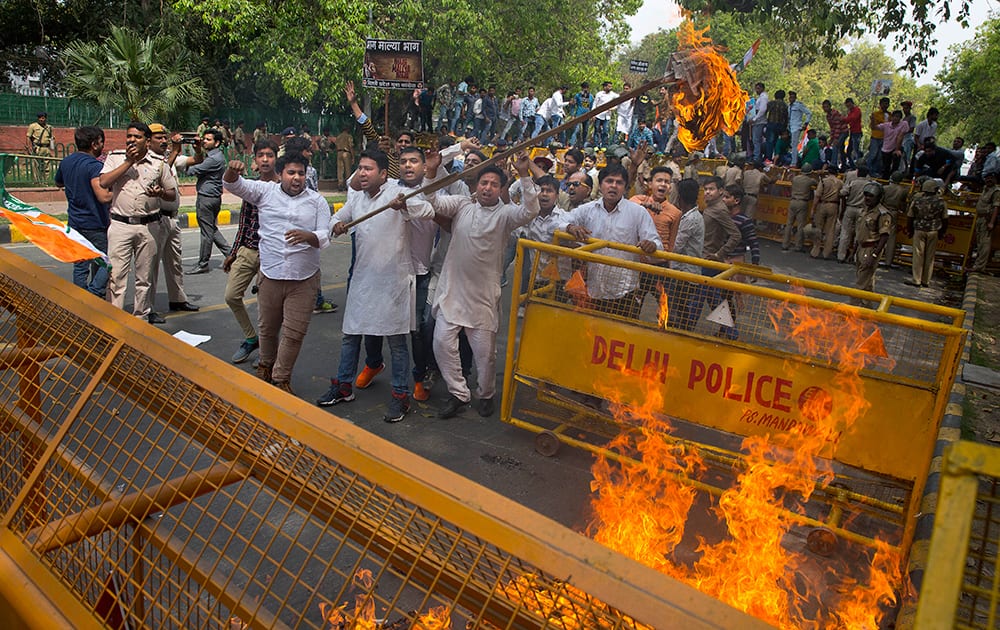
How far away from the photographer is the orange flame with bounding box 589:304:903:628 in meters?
3.85

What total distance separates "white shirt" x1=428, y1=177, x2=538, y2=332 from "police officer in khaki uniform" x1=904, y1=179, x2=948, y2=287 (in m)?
9.94

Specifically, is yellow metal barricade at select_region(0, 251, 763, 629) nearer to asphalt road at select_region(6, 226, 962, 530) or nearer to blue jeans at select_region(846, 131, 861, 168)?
asphalt road at select_region(6, 226, 962, 530)

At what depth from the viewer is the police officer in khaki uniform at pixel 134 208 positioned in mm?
7109

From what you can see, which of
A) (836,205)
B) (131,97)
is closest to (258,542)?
(836,205)

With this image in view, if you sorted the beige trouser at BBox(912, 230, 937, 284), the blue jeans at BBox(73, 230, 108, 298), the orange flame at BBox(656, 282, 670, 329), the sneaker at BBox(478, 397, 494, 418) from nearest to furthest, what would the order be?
the orange flame at BBox(656, 282, 670, 329), the sneaker at BBox(478, 397, 494, 418), the blue jeans at BBox(73, 230, 108, 298), the beige trouser at BBox(912, 230, 937, 284)

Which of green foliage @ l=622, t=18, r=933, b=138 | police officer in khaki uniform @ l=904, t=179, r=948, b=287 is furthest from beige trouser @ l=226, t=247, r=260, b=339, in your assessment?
green foliage @ l=622, t=18, r=933, b=138

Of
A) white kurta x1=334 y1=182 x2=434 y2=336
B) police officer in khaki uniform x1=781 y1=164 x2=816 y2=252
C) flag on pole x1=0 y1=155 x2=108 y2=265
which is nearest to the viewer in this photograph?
flag on pole x1=0 y1=155 x2=108 y2=265

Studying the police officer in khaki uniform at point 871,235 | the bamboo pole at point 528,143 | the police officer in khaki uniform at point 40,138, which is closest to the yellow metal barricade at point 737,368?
the bamboo pole at point 528,143

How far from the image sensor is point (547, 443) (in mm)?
5551

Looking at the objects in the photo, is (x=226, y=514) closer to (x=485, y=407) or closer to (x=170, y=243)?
(x=485, y=407)

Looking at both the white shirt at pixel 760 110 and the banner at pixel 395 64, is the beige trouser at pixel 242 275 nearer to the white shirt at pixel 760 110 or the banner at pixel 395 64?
the banner at pixel 395 64

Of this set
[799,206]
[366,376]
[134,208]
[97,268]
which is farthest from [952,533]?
[799,206]

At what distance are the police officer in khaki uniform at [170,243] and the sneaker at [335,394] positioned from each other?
2.62m

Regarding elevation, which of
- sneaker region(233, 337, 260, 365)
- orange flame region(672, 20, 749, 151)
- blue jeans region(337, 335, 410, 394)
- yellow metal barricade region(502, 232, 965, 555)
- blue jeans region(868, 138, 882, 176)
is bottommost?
sneaker region(233, 337, 260, 365)
